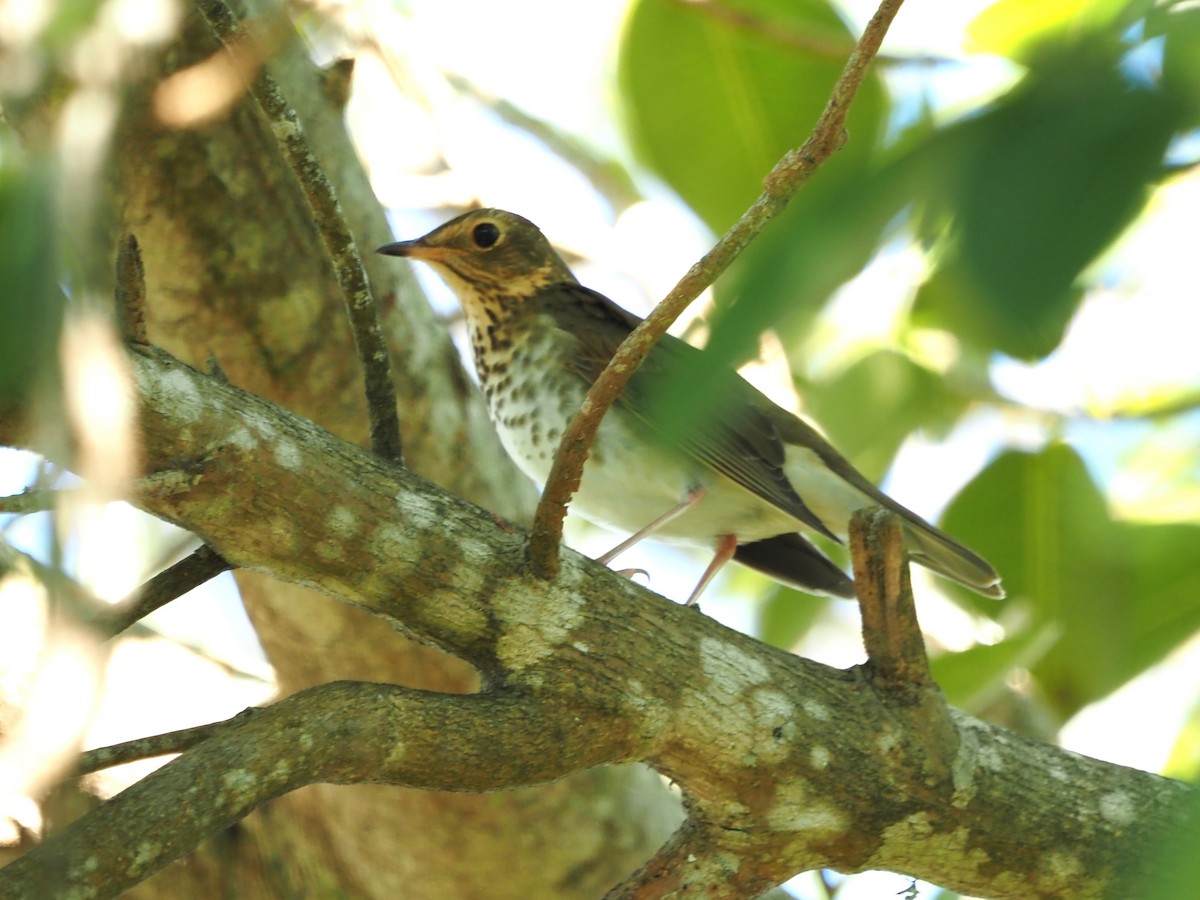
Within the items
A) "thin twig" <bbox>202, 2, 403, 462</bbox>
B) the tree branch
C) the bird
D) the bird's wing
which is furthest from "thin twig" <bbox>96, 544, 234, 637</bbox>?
the bird

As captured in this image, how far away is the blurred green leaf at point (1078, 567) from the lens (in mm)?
2992

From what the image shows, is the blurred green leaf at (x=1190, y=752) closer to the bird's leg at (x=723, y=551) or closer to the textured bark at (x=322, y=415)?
the textured bark at (x=322, y=415)

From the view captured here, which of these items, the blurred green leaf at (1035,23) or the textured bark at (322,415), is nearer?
the blurred green leaf at (1035,23)

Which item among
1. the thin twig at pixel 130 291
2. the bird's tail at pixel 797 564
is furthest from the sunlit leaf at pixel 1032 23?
the bird's tail at pixel 797 564

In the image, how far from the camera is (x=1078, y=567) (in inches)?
130

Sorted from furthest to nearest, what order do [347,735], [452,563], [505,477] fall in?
[505,477] < [452,563] < [347,735]

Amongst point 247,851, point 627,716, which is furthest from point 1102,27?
point 247,851

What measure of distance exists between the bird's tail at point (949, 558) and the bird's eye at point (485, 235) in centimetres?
197

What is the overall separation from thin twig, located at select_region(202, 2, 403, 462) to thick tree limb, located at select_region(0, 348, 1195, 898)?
48cm

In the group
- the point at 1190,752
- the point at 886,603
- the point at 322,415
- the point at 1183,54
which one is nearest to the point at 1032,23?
the point at 1183,54

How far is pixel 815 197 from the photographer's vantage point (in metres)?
0.91

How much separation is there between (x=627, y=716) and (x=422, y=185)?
4.09 meters

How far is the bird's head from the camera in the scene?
5.26 metres

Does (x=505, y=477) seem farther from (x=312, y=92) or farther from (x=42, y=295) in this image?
(x=42, y=295)
